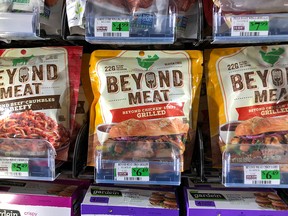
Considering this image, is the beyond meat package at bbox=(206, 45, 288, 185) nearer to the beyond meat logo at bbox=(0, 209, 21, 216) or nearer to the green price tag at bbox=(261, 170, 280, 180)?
the green price tag at bbox=(261, 170, 280, 180)

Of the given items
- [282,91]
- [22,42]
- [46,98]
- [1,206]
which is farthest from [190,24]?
[1,206]

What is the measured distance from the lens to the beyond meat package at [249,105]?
102 cm

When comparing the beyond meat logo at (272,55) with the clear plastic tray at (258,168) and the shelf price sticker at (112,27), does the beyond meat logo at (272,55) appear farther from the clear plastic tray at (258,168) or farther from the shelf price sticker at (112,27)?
the shelf price sticker at (112,27)

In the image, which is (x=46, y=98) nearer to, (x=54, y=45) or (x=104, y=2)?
(x=54, y=45)

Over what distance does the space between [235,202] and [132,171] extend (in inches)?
14.3

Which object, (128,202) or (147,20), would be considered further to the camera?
(128,202)

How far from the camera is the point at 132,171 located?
1.01 metres

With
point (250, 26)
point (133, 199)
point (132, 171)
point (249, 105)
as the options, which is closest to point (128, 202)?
point (133, 199)

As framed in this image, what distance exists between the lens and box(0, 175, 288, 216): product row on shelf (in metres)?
1.08

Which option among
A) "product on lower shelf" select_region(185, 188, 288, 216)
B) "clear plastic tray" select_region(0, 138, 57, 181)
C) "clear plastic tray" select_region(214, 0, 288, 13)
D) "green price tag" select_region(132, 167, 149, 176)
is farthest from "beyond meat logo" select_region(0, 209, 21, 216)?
"clear plastic tray" select_region(214, 0, 288, 13)

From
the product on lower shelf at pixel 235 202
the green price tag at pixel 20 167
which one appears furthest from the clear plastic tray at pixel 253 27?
the green price tag at pixel 20 167

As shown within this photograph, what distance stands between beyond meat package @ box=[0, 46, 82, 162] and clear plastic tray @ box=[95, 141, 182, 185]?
205mm

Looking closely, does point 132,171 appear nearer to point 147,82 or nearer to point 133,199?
point 133,199

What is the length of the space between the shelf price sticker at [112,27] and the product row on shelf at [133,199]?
1.72 feet
